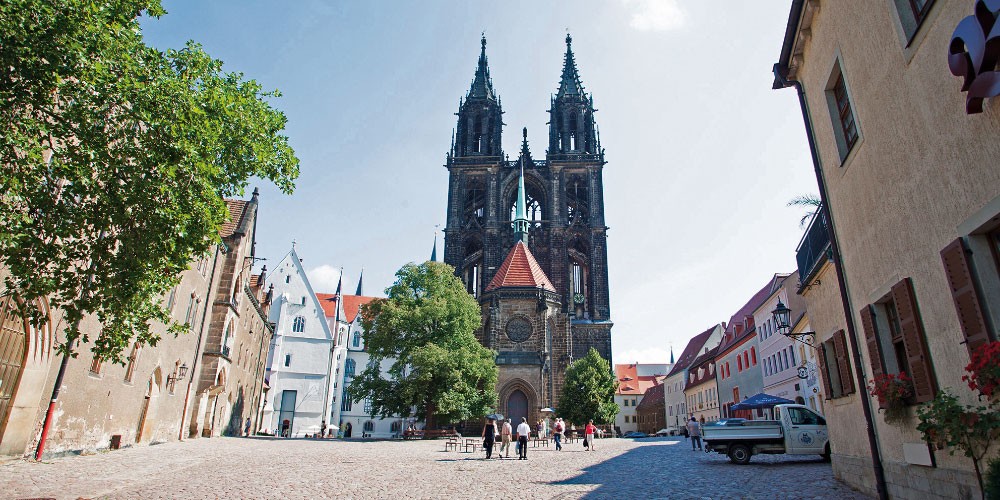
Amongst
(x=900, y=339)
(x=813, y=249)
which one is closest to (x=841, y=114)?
(x=900, y=339)

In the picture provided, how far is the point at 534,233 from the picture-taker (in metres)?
57.3

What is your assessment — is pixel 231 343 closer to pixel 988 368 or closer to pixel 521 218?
pixel 988 368

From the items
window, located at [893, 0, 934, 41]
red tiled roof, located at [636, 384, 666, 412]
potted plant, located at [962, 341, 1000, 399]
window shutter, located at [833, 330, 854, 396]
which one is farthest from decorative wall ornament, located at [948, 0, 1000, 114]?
red tiled roof, located at [636, 384, 666, 412]

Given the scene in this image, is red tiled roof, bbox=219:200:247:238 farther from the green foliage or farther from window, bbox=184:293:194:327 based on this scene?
the green foliage

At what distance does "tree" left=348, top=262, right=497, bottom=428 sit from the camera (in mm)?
29469

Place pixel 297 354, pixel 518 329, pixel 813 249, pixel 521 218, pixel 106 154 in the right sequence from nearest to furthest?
1. pixel 106 154
2. pixel 813 249
3. pixel 518 329
4. pixel 297 354
5. pixel 521 218

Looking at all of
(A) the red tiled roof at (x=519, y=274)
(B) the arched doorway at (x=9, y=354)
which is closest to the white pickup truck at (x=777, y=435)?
(B) the arched doorway at (x=9, y=354)

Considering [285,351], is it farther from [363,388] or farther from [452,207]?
[452,207]

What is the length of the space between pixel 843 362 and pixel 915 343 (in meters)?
3.42

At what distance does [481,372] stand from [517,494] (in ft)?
73.2

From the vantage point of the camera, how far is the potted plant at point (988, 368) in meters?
4.08

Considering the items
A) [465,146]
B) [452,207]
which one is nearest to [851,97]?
[452,207]

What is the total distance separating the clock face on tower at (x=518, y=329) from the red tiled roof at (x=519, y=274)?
9.31 feet

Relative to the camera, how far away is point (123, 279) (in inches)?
304
